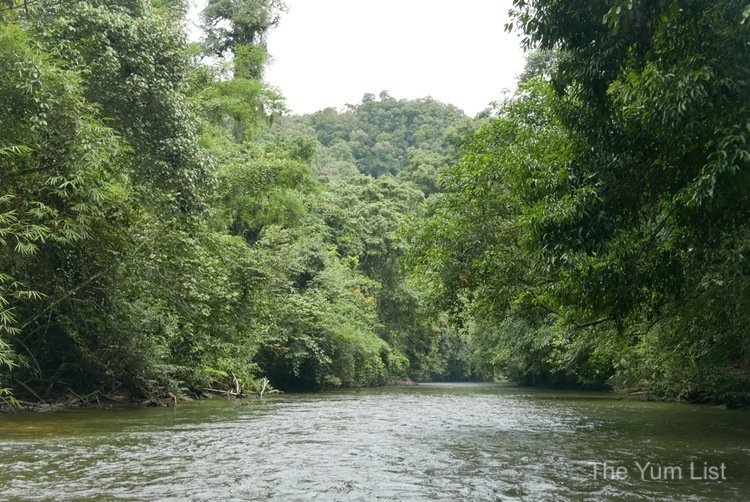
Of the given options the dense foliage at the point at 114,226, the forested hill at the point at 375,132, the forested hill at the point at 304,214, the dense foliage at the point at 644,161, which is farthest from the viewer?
the forested hill at the point at 375,132

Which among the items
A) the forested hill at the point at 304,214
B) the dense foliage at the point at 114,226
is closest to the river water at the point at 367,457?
the forested hill at the point at 304,214

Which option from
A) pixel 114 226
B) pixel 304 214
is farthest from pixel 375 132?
pixel 114 226

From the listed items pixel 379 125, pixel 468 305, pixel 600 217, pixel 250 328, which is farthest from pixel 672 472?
pixel 379 125

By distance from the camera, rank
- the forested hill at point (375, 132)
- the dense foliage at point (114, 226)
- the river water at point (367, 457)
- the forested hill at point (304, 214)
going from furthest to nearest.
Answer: the forested hill at point (375, 132)
the dense foliage at point (114, 226)
the forested hill at point (304, 214)
the river water at point (367, 457)

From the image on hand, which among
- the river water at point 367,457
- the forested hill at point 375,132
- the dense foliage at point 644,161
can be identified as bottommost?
the river water at point 367,457

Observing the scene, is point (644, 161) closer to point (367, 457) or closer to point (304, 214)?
point (367, 457)

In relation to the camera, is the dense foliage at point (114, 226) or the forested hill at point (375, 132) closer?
the dense foliage at point (114, 226)

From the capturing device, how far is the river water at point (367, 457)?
26.6ft

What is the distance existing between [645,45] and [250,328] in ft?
58.4

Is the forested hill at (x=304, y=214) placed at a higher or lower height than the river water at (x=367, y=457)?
higher

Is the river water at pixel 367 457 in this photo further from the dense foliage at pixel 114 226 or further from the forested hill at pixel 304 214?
the dense foliage at pixel 114 226

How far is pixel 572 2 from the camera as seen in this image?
9.27 meters

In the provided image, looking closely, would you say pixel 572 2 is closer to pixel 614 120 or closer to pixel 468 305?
pixel 614 120

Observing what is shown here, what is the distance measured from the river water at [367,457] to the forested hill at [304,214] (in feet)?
7.65
